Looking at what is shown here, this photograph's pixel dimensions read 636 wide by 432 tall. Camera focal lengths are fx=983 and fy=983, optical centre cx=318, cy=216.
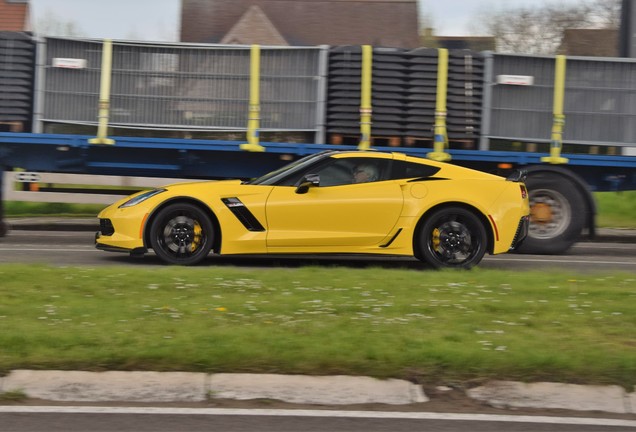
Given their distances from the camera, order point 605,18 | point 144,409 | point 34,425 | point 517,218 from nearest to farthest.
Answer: point 34,425
point 144,409
point 517,218
point 605,18

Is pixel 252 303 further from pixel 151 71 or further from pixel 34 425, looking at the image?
pixel 151 71

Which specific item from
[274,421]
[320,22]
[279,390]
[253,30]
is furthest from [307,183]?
[320,22]

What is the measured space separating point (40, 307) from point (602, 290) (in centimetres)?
460

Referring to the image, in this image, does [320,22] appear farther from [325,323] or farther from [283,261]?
[325,323]

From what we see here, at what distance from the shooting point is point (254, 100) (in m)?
13.4

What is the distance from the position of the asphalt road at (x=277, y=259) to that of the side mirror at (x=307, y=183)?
753 millimetres

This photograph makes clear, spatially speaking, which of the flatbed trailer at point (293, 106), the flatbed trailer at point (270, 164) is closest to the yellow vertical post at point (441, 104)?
the flatbed trailer at point (293, 106)

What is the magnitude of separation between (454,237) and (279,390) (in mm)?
5077

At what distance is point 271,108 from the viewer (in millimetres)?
13531

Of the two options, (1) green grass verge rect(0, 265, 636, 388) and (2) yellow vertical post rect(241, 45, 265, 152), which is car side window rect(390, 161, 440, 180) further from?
(2) yellow vertical post rect(241, 45, 265, 152)

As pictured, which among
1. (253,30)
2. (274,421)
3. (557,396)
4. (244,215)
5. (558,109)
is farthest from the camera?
(253,30)

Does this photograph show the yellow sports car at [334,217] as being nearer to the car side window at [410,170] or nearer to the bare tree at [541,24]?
the car side window at [410,170]

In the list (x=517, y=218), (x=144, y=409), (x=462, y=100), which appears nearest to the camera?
(x=144, y=409)

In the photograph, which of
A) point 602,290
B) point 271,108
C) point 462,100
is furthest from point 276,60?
point 602,290
